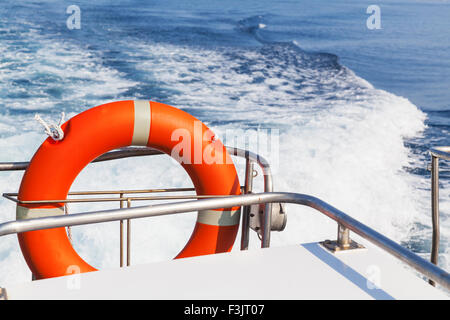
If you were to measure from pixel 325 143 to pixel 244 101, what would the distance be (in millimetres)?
1797

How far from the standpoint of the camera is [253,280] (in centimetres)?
131

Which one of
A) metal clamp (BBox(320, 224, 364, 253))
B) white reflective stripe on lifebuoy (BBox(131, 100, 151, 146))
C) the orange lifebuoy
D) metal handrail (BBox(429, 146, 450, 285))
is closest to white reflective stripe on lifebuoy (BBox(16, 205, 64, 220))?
the orange lifebuoy

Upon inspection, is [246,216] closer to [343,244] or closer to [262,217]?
[262,217]

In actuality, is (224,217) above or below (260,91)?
below

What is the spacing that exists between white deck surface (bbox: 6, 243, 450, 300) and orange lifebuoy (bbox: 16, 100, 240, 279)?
47cm

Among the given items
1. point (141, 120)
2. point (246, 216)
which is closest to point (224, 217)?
point (246, 216)

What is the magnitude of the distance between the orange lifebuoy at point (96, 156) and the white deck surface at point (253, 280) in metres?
0.47

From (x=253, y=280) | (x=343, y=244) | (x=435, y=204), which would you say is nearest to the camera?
(x=253, y=280)

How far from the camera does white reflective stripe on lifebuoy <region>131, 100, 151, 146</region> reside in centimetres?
185

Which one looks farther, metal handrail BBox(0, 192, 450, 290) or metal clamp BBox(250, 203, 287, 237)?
metal clamp BBox(250, 203, 287, 237)

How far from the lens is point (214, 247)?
193 centimetres

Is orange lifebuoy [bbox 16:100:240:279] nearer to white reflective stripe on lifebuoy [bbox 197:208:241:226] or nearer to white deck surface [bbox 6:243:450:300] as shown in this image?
white reflective stripe on lifebuoy [bbox 197:208:241:226]

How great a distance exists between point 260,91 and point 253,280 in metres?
6.25
